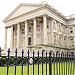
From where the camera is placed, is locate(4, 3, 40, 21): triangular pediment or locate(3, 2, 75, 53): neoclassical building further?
locate(4, 3, 40, 21): triangular pediment

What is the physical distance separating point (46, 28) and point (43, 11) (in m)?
3.89

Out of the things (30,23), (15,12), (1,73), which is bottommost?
(1,73)

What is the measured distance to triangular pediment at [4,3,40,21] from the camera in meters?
38.7

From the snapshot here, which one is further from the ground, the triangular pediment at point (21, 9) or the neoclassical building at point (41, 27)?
the triangular pediment at point (21, 9)

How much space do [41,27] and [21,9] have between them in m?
7.03

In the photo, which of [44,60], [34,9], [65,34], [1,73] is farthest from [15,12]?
[44,60]

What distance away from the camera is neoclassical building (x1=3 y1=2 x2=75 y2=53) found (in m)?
35.9

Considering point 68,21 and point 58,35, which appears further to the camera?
point 68,21

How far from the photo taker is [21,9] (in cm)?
4256

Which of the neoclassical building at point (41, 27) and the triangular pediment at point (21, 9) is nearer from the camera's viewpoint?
the neoclassical building at point (41, 27)

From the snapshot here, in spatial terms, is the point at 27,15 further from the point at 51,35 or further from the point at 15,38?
the point at 15,38

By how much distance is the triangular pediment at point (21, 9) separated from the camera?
38.7 meters

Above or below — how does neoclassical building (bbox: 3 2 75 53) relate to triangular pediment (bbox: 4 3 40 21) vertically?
below

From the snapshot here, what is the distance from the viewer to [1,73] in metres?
9.45
